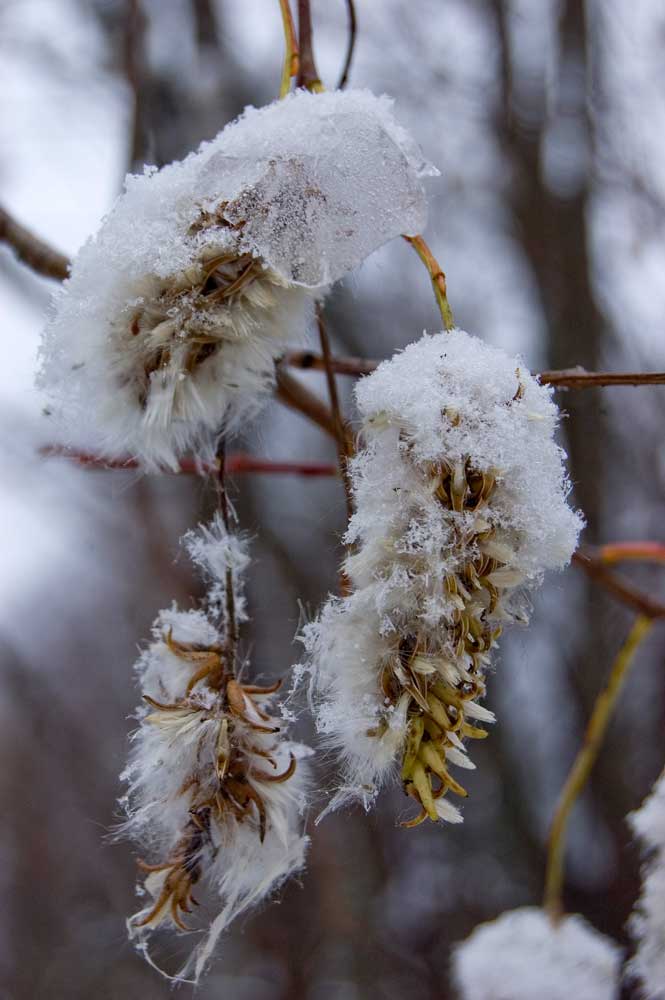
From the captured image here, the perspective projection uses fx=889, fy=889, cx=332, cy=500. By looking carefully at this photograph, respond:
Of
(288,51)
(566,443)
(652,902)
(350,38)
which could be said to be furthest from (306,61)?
(566,443)

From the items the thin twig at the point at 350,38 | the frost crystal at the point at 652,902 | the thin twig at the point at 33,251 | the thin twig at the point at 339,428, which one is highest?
the thin twig at the point at 350,38

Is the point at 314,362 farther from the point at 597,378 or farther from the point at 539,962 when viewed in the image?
the point at 539,962

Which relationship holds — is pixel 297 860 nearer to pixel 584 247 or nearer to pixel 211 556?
pixel 211 556

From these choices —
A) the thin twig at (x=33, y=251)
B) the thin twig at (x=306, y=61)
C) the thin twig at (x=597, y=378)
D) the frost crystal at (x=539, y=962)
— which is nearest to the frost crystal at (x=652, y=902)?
the frost crystal at (x=539, y=962)

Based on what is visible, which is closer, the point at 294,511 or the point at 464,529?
the point at 464,529

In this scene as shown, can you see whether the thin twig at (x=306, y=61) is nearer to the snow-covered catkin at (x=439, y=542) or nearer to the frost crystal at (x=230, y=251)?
the frost crystal at (x=230, y=251)

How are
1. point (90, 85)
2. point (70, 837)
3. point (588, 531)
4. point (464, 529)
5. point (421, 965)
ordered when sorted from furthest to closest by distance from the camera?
point (70, 837), point (421, 965), point (588, 531), point (90, 85), point (464, 529)

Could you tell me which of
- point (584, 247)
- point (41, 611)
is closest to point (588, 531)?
point (584, 247)
